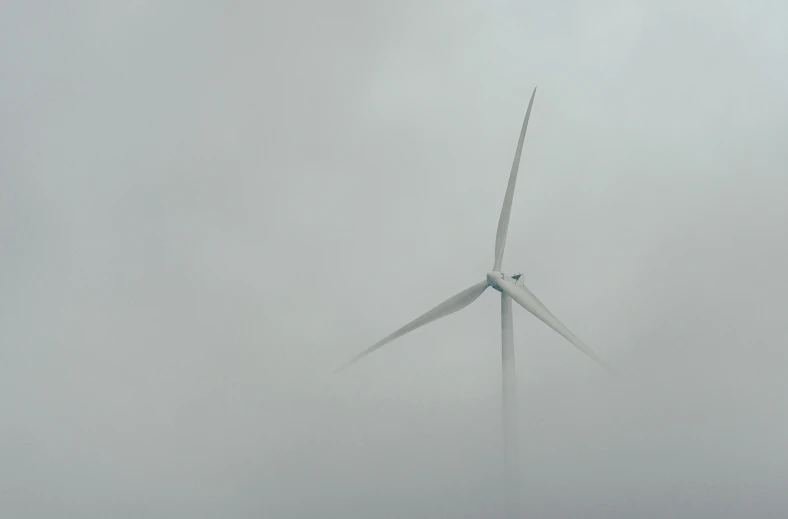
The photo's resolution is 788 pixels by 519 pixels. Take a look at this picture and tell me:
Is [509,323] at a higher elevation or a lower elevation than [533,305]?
higher

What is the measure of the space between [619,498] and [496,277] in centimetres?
10064

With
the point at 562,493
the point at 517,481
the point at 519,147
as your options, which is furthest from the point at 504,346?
the point at 562,493

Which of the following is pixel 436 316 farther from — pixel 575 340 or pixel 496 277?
pixel 575 340

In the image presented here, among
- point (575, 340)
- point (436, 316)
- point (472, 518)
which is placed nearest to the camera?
point (575, 340)

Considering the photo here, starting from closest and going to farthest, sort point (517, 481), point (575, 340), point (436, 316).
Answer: point (517, 481) < point (575, 340) < point (436, 316)

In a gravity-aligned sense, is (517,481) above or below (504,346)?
below

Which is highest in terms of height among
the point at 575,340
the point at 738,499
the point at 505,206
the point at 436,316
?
the point at 738,499

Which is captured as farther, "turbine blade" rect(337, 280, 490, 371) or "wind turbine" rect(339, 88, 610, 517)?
"turbine blade" rect(337, 280, 490, 371)

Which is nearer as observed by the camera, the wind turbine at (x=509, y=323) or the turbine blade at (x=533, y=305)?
the wind turbine at (x=509, y=323)

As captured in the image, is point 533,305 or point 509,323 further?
point 509,323

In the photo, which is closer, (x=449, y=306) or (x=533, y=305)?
(x=533, y=305)

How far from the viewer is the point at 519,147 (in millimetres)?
58844

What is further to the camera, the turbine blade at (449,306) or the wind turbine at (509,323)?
the turbine blade at (449,306)

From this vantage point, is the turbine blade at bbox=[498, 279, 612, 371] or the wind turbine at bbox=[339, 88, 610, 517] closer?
the wind turbine at bbox=[339, 88, 610, 517]
